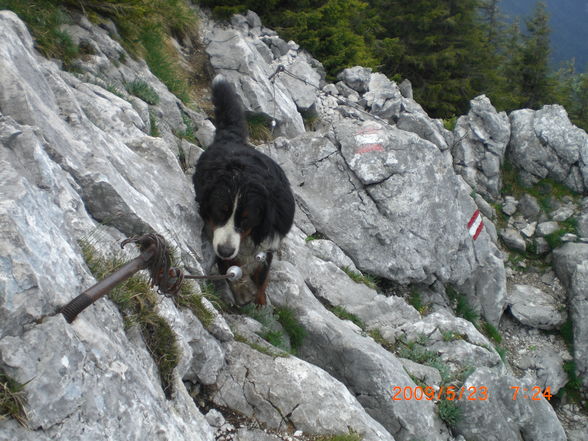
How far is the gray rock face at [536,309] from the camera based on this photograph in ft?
34.1

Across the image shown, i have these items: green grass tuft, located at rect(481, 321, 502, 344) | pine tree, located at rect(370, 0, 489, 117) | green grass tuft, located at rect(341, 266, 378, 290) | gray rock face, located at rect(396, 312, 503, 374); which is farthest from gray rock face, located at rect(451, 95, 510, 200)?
gray rock face, located at rect(396, 312, 503, 374)

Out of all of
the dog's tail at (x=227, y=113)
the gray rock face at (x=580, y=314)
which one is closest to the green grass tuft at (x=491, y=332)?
the gray rock face at (x=580, y=314)

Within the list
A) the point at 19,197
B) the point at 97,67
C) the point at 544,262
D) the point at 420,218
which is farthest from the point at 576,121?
the point at 19,197

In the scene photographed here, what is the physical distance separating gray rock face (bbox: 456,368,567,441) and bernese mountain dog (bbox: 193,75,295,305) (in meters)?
2.39

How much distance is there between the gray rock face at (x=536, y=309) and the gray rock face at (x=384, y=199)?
7.08 ft

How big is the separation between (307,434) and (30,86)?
299cm

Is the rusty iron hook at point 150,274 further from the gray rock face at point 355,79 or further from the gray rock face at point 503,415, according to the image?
the gray rock face at point 355,79

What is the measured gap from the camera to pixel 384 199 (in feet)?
27.1

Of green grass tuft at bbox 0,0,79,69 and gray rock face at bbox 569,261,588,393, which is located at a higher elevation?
green grass tuft at bbox 0,0,79,69

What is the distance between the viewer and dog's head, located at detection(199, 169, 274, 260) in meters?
4.26

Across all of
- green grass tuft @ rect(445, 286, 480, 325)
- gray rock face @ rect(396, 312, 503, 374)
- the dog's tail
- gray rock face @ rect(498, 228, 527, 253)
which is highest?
the dog's tail

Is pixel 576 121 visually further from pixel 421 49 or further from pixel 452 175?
pixel 452 175
